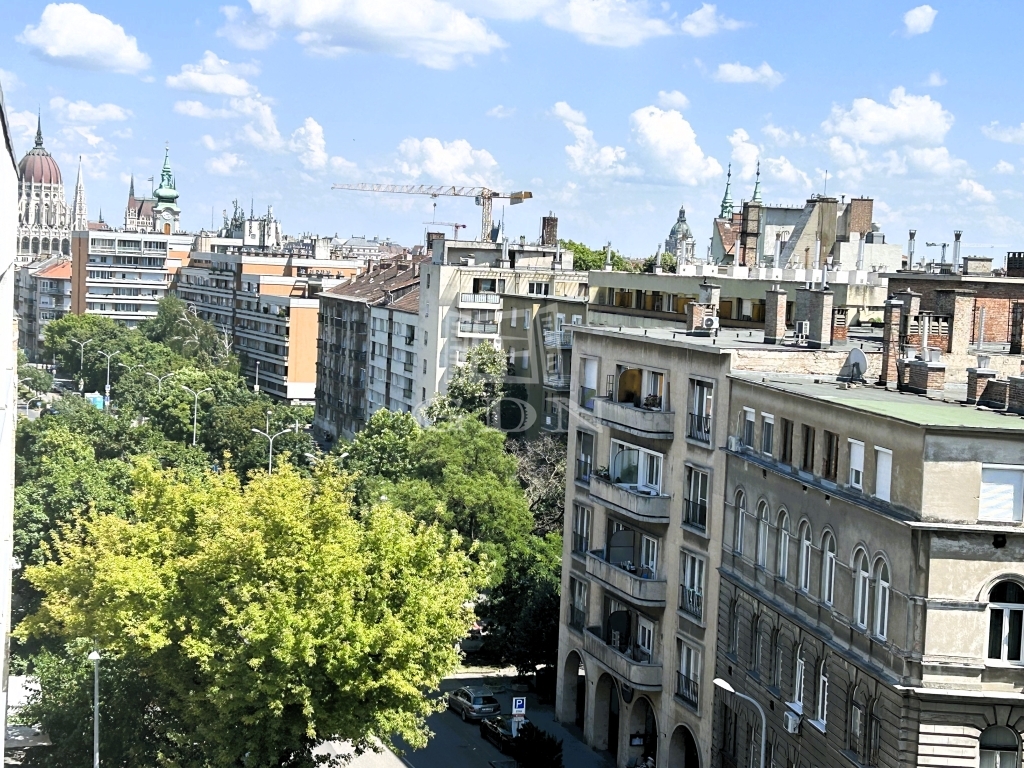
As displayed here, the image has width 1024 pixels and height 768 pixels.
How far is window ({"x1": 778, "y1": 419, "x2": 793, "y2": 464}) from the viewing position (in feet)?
132

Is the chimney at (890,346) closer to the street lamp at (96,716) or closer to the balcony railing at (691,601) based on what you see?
the balcony railing at (691,601)

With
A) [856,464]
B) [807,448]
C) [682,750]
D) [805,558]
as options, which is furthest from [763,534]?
[682,750]

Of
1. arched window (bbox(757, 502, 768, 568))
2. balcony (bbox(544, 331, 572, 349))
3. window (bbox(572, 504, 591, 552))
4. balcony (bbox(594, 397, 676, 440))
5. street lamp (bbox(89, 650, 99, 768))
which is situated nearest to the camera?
arched window (bbox(757, 502, 768, 568))

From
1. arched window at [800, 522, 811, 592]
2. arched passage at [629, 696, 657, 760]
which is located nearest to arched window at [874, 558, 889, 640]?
arched window at [800, 522, 811, 592]

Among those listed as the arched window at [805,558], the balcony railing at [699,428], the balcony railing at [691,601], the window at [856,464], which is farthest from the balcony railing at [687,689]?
the window at [856,464]

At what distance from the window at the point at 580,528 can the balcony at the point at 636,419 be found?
403 centimetres

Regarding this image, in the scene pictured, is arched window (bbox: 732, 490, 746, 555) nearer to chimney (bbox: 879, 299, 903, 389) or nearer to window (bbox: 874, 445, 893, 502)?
chimney (bbox: 879, 299, 903, 389)

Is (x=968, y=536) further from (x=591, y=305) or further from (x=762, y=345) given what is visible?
(x=591, y=305)

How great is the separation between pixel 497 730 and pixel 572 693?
3.71 m

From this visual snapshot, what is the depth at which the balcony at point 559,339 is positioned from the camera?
73.6 m

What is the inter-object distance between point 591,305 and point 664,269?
836cm

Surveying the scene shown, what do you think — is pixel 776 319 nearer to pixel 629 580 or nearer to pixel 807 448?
pixel 629 580

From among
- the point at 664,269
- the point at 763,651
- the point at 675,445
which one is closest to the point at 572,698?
the point at 675,445

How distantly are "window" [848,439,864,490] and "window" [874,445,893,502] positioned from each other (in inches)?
27.7
